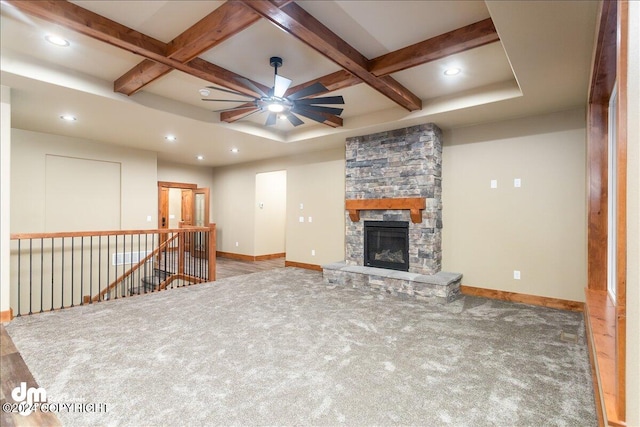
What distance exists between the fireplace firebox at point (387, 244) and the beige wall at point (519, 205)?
65cm

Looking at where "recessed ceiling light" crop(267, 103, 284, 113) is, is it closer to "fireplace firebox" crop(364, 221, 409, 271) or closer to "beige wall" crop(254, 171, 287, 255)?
"fireplace firebox" crop(364, 221, 409, 271)

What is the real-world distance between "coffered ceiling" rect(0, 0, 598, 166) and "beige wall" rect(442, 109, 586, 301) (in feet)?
1.15

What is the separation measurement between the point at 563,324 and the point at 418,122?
3.10 metres

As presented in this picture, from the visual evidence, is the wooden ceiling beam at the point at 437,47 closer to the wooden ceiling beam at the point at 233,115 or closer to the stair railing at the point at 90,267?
the wooden ceiling beam at the point at 233,115

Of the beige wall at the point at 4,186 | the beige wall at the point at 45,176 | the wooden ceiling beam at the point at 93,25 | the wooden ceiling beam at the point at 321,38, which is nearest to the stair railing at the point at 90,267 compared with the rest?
the beige wall at the point at 45,176

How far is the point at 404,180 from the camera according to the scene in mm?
4992

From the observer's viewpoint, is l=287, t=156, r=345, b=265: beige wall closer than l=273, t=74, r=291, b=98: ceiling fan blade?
No

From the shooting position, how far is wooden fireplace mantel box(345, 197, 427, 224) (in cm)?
477

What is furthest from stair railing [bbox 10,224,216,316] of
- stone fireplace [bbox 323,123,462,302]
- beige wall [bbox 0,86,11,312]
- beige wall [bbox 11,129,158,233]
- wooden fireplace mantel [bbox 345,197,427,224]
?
stone fireplace [bbox 323,123,462,302]

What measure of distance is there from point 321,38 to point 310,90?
63 centimetres

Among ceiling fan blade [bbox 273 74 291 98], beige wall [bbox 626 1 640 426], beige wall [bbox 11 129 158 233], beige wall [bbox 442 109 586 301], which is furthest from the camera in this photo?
beige wall [bbox 11 129 158 233]

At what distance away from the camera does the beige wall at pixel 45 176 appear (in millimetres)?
5211

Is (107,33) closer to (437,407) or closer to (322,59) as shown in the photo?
(322,59)

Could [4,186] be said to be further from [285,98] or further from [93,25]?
[285,98]
